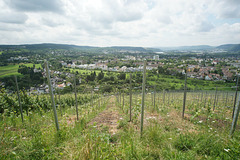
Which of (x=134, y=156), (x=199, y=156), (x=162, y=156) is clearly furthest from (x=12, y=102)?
(x=199, y=156)

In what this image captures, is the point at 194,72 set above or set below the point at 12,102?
below

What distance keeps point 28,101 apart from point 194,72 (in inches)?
2852

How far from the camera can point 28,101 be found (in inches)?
267

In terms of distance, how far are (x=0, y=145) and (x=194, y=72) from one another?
7392 centimetres

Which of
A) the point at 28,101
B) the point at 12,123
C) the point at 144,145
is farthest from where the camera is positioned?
the point at 28,101

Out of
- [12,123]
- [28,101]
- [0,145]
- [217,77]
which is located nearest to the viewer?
[0,145]

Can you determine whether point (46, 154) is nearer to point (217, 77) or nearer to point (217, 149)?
point (217, 149)

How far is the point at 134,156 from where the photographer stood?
2496mm

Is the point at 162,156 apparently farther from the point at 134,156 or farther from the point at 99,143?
the point at 99,143

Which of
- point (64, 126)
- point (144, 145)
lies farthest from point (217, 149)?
point (64, 126)

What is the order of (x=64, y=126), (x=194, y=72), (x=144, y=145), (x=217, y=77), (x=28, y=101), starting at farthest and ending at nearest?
(x=194, y=72) < (x=217, y=77) < (x=28, y=101) < (x=64, y=126) < (x=144, y=145)

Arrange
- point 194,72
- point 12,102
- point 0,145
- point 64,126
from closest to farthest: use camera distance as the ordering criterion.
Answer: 1. point 0,145
2. point 64,126
3. point 12,102
4. point 194,72

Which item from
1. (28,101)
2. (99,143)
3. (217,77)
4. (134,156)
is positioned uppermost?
(99,143)

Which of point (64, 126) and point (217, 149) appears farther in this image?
point (64, 126)
